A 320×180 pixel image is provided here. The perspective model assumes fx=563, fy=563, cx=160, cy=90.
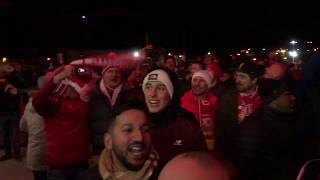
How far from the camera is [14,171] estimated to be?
9.30 m

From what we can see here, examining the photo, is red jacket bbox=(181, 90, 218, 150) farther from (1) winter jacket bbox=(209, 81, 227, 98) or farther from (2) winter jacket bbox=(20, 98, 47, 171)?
(2) winter jacket bbox=(20, 98, 47, 171)

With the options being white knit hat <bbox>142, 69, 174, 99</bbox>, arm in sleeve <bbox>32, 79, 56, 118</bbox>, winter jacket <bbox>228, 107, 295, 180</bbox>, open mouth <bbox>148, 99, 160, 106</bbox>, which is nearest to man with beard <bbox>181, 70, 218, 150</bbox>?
winter jacket <bbox>228, 107, 295, 180</bbox>

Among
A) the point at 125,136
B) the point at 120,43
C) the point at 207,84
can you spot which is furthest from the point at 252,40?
the point at 125,136

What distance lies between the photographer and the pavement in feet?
29.1

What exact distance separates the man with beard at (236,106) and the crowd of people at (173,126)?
1cm

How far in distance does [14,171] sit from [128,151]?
6805 millimetres

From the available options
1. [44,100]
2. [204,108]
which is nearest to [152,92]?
[44,100]

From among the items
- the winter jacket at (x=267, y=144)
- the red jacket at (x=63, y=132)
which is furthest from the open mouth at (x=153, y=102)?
the red jacket at (x=63, y=132)

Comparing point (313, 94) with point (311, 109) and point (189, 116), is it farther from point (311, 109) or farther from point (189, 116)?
point (189, 116)

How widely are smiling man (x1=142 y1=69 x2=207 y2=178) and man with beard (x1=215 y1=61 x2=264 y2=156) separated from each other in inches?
62.2

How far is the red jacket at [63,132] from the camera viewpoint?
17.7 ft

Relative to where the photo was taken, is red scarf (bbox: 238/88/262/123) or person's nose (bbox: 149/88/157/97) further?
red scarf (bbox: 238/88/262/123)

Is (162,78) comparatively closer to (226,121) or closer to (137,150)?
(137,150)

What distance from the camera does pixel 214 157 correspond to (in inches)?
66.1
